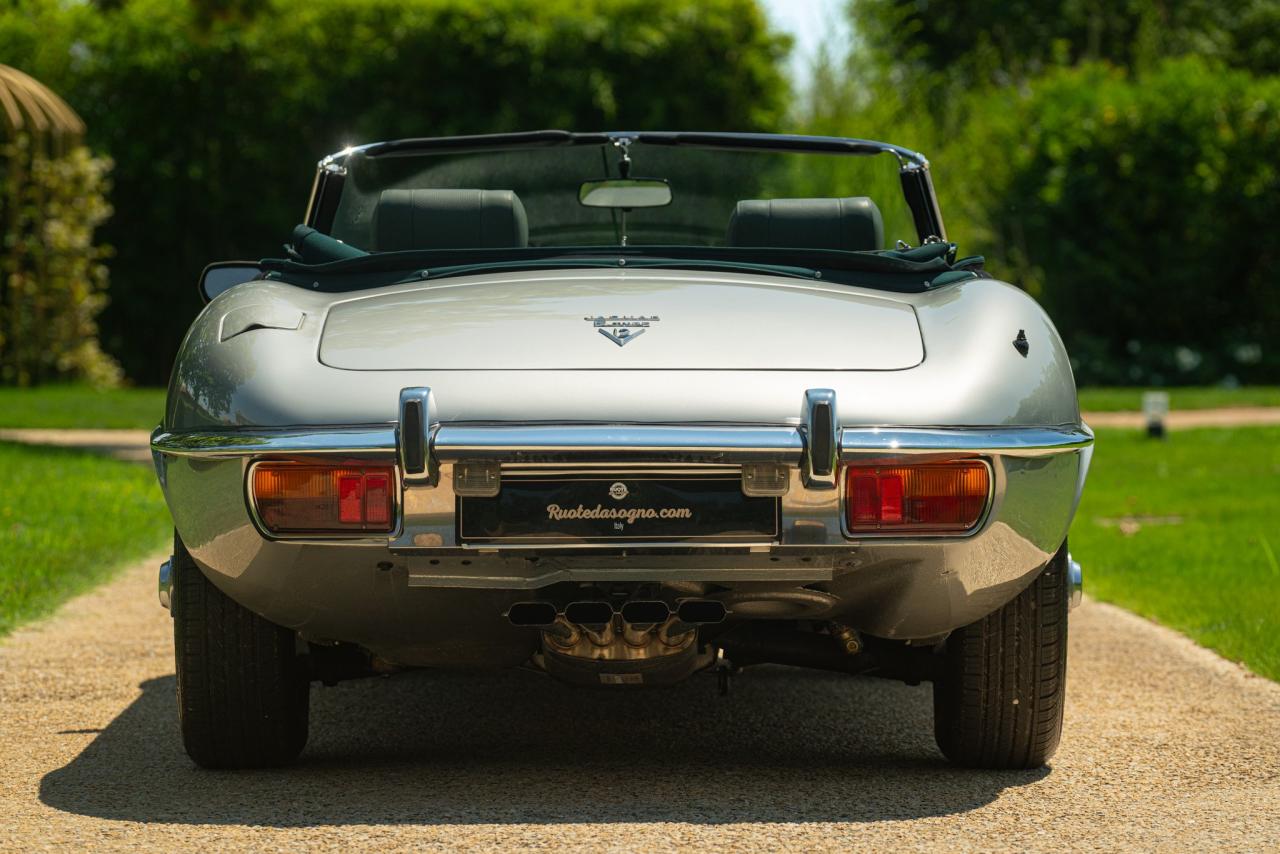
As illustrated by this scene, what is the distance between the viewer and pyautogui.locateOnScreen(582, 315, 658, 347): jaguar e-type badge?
141 inches

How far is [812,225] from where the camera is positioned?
4.53m

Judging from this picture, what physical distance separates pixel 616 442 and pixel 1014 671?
43.6 inches

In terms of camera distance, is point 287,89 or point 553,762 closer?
point 553,762

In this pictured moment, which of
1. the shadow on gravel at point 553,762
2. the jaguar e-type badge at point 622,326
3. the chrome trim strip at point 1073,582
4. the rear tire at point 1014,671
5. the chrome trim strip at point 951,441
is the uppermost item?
the jaguar e-type badge at point 622,326

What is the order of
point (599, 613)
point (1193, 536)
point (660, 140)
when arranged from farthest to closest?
point (1193, 536) < point (660, 140) < point (599, 613)

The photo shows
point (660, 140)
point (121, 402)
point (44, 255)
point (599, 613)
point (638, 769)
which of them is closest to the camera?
point (599, 613)

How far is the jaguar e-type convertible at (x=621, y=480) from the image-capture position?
3346 mm

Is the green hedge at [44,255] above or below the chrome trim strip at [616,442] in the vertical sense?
below

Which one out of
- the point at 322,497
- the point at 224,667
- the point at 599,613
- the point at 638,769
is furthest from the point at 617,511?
the point at 224,667

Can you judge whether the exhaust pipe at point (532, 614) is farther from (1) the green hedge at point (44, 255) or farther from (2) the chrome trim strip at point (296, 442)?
(1) the green hedge at point (44, 255)

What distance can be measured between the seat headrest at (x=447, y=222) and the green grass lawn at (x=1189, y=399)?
11.8 metres

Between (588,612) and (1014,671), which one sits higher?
(588,612)

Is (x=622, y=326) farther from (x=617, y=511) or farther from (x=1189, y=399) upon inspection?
(x=1189, y=399)

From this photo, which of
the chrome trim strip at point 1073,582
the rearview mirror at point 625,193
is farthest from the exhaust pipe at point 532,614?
the rearview mirror at point 625,193
